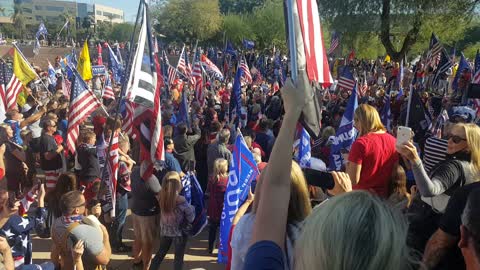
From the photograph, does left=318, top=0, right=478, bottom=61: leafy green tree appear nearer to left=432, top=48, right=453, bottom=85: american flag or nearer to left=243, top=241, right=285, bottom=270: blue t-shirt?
left=432, top=48, right=453, bottom=85: american flag

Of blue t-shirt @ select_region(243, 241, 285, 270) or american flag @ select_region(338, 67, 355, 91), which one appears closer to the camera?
blue t-shirt @ select_region(243, 241, 285, 270)

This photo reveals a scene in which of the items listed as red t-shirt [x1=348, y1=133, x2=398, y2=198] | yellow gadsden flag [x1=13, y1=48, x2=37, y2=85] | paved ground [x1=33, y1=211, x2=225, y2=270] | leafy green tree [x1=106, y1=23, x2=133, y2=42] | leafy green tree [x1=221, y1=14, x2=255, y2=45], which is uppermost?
leafy green tree [x1=106, y1=23, x2=133, y2=42]

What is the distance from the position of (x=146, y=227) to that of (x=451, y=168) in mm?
3684

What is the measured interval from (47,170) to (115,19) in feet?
529

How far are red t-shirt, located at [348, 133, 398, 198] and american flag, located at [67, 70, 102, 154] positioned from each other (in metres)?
4.40

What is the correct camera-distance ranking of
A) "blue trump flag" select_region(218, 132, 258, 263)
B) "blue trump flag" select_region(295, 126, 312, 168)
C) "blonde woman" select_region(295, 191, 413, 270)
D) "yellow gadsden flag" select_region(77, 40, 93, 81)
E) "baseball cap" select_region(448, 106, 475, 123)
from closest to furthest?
"blonde woman" select_region(295, 191, 413, 270)
"blue trump flag" select_region(218, 132, 258, 263)
"blue trump flag" select_region(295, 126, 312, 168)
"baseball cap" select_region(448, 106, 475, 123)
"yellow gadsden flag" select_region(77, 40, 93, 81)

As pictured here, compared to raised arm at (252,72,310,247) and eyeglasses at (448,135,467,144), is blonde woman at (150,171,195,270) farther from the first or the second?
raised arm at (252,72,310,247)

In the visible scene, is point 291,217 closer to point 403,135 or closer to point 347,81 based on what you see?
point 403,135

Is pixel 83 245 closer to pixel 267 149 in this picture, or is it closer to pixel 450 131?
pixel 450 131

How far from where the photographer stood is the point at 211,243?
670 cm

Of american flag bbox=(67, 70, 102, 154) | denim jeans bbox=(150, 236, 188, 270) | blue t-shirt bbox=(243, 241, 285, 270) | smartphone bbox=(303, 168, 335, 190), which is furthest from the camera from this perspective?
american flag bbox=(67, 70, 102, 154)

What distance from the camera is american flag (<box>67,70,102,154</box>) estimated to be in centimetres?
683

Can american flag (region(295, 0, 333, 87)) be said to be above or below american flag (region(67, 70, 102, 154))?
above

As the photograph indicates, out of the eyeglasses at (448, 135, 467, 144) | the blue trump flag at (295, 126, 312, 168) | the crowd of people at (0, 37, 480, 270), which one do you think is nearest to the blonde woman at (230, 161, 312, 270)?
the crowd of people at (0, 37, 480, 270)
